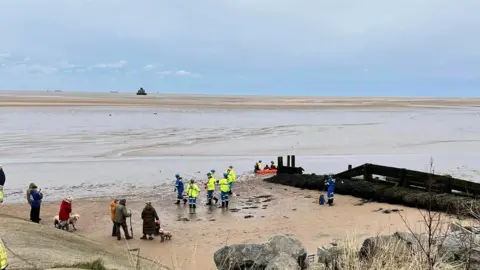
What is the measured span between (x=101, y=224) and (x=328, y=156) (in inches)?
707

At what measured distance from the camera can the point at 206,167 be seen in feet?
84.3

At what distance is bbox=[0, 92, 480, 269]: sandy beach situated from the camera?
13.9 meters

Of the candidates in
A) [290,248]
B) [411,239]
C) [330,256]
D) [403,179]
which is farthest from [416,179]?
[330,256]

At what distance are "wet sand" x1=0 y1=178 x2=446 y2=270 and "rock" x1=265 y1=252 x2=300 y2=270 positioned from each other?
3.62 metres

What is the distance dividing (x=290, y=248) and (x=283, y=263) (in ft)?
3.60

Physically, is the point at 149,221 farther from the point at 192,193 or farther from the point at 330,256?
the point at 330,256

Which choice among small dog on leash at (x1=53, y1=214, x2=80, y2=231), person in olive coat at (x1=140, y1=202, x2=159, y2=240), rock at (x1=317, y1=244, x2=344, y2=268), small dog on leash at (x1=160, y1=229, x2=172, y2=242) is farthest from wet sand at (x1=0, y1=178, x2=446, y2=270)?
rock at (x1=317, y1=244, x2=344, y2=268)

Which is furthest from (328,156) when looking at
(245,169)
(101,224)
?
(101,224)

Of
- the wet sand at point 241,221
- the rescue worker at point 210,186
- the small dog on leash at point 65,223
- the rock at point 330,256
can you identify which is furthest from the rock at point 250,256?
the rescue worker at point 210,186

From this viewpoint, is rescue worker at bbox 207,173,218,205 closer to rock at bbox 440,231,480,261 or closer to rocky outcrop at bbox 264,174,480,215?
rocky outcrop at bbox 264,174,480,215

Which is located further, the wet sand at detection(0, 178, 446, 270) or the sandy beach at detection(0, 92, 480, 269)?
the sandy beach at detection(0, 92, 480, 269)

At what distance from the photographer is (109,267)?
775cm

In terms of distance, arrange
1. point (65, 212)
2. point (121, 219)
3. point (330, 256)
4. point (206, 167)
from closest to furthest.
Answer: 1. point (330, 256)
2. point (121, 219)
3. point (65, 212)
4. point (206, 167)

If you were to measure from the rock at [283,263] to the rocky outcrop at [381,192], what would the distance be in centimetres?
853
